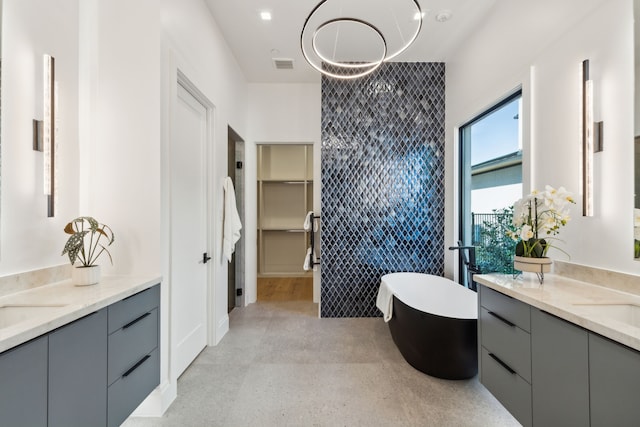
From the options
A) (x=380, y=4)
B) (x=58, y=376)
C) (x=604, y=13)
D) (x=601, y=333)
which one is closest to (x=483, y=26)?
(x=380, y=4)

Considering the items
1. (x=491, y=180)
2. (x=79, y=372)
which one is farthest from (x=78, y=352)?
(x=491, y=180)

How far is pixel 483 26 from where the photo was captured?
2.55m

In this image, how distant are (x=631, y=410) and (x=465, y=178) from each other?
2586 millimetres

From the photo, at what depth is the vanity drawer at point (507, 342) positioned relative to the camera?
51.7 inches

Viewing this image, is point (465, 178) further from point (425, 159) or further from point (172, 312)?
point (172, 312)

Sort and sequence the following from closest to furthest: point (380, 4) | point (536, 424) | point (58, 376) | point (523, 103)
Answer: point (58, 376)
point (536, 424)
point (523, 103)
point (380, 4)

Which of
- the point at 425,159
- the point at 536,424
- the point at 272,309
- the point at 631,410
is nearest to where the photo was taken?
the point at 631,410

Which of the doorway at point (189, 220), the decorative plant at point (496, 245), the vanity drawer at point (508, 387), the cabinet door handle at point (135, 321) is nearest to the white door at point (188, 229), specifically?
the doorway at point (189, 220)

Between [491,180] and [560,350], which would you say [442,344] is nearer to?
[560,350]

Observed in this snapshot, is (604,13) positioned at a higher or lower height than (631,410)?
higher

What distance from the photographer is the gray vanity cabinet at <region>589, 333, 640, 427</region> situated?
2.80ft

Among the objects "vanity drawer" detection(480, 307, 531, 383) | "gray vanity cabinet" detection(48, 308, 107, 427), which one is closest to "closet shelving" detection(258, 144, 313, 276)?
"vanity drawer" detection(480, 307, 531, 383)

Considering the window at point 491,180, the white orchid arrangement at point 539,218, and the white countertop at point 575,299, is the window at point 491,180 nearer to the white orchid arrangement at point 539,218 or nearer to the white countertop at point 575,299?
the white orchid arrangement at point 539,218

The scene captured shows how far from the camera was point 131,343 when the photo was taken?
4.70 ft
